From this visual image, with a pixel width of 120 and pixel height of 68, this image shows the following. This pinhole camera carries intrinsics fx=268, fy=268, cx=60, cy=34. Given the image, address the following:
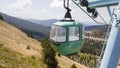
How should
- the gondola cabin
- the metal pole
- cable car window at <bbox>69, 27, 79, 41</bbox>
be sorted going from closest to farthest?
the metal pole, the gondola cabin, cable car window at <bbox>69, 27, 79, 41</bbox>

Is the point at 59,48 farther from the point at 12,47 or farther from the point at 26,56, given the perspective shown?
the point at 12,47

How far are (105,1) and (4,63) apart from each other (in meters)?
29.8

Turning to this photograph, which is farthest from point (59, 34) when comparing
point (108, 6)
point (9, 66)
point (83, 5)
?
point (9, 66)

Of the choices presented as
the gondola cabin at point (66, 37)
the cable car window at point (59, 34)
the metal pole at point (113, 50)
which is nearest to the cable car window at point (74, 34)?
the gondola cabin at point (66, 37)

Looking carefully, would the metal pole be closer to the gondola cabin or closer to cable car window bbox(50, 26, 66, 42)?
the gondola cabin

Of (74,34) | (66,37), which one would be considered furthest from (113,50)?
(74,34)

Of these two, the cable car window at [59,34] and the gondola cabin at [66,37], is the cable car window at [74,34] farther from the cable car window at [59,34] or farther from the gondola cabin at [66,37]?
the cable car window at [59,34]

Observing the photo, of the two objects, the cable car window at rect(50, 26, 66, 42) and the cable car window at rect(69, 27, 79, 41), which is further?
the cable car window at rect(69, 27, 79, 41)

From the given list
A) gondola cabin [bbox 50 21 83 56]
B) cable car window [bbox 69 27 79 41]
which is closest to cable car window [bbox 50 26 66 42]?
gondola cabin [bbox 50 21 83 56]

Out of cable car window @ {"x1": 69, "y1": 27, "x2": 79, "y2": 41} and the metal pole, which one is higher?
the metal pole

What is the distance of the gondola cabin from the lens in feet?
50.3

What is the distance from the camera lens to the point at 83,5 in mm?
14812

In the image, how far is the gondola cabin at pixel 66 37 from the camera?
15327mm

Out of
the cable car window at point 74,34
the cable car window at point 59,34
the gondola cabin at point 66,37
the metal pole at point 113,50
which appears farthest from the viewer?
the cable car window at point 74,34
